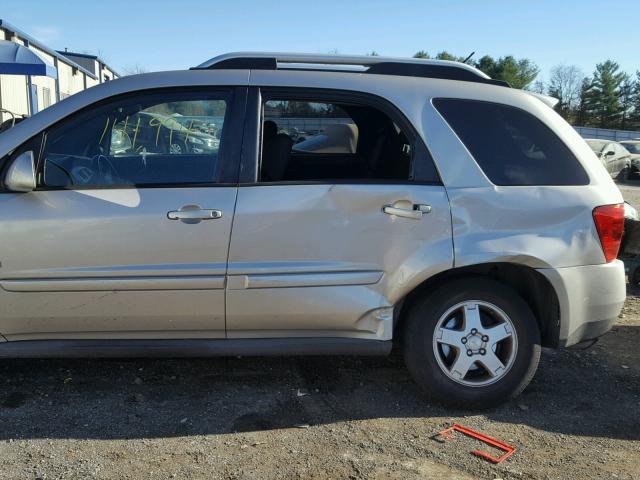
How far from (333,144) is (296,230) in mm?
1583

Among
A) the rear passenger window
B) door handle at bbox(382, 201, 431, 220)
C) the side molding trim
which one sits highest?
the rear passenger window

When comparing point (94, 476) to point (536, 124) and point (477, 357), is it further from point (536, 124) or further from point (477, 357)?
point (536, 124)

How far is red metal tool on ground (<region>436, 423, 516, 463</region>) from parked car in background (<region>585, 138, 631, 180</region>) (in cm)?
1575

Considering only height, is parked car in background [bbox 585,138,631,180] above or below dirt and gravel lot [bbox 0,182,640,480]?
above

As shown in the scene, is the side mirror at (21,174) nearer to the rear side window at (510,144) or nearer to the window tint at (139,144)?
the window tint at (139,144)

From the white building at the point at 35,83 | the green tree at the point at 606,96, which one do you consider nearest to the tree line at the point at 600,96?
the green tree at the point at 606,96

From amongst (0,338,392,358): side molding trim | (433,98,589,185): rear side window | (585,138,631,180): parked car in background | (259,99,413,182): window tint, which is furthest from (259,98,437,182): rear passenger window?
(585,138,631,180): parked car in background

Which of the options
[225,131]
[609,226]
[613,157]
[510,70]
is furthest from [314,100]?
[510,70]

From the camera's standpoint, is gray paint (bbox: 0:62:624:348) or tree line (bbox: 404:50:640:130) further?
tree line (bbox: 404:50:640:130)

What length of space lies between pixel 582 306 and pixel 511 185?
2.66ft

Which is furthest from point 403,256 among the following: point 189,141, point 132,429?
point 132,429

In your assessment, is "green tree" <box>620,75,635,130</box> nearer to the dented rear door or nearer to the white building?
the white building

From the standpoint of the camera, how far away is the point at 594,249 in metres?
3.47

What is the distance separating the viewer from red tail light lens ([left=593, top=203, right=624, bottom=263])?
3.46 m
